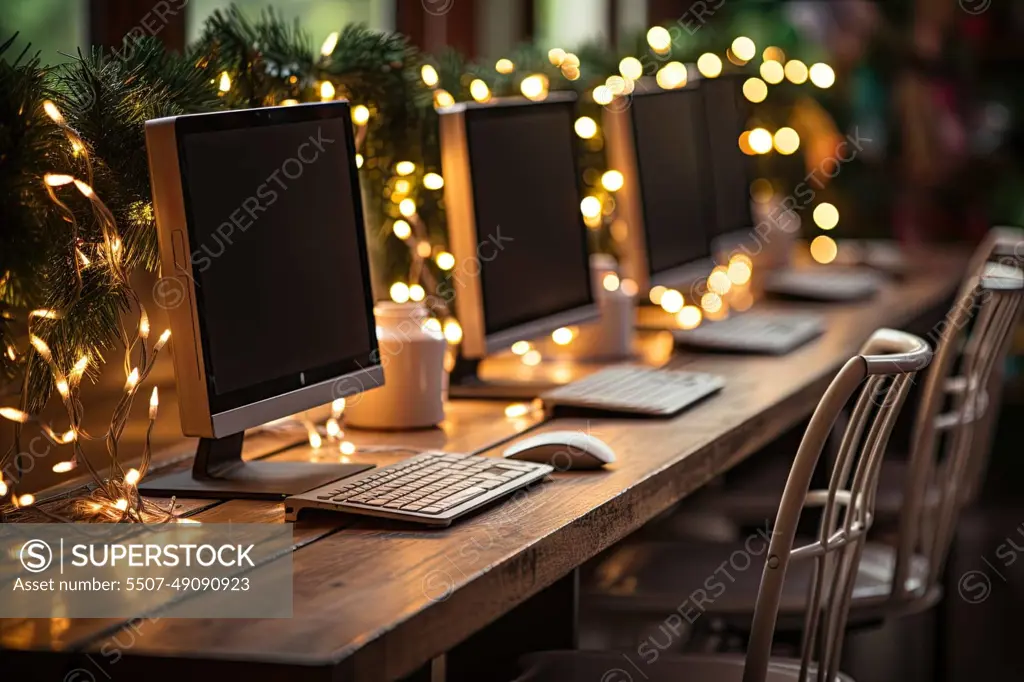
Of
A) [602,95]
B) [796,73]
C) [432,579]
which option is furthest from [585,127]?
[432,579]

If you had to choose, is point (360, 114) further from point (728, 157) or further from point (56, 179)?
point (728, 157)

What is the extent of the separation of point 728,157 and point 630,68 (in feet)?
1.17

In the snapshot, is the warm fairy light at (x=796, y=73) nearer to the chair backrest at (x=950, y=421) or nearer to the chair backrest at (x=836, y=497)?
the chair backrest at (x=950, y=421)

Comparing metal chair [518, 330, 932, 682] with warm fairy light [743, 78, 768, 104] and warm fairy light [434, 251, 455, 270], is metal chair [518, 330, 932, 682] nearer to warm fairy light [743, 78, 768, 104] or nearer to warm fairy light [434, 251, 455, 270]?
warm fairy light [434, 251, 455, 270]

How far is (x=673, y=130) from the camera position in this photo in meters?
3.15

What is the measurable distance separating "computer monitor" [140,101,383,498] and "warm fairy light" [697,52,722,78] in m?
2.15

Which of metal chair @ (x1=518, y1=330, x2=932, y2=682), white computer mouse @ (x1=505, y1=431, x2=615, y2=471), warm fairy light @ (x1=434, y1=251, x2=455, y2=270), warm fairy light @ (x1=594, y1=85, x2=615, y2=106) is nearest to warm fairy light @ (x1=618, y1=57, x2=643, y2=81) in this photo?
warm fairy light @ (x1=594, y1=85, x2=615, y2=106)

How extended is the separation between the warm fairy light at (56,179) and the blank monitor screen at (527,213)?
88 centimetres

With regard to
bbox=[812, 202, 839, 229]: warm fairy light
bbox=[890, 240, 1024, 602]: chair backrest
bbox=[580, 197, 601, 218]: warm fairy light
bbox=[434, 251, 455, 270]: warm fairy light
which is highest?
bbox=[580, 197, 601, 218]: warm fairy light

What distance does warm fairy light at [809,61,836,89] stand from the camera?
4.11 meters

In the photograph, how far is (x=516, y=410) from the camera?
7.70ft

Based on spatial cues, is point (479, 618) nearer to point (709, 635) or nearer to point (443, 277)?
point (443, 277)

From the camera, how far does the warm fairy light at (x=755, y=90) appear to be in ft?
13.2

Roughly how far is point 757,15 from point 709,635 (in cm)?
286
